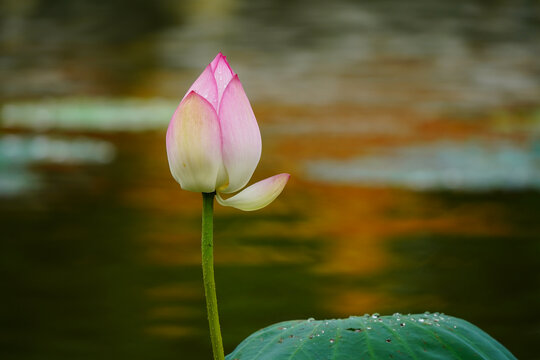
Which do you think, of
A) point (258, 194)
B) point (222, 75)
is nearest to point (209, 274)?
point (258, 194)

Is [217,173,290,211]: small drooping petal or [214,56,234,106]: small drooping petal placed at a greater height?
[214,56,234,106]: small drooping petal

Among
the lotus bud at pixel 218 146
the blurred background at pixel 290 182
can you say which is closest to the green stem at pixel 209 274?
the lotus bud at pixel 218 146

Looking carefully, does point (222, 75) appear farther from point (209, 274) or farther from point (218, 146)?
point (209, 274)

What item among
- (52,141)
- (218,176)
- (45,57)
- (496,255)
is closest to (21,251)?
(496,255)

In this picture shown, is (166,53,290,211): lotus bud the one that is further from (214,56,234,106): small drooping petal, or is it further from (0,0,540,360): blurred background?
(0,0,540,360): blurred background

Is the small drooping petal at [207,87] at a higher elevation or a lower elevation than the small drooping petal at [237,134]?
higher

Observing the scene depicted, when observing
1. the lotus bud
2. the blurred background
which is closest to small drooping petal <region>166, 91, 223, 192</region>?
the lotus bud

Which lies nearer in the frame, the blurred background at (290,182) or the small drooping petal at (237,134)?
the small drooping petal at (237,134)

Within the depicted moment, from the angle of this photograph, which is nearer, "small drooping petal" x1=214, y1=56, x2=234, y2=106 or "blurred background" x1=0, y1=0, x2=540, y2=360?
"small drooping petal" x1=214, y1=56, x2=234, y2=106

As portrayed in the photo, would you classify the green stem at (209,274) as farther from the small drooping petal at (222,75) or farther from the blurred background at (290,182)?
the blurred background at (290,182)
